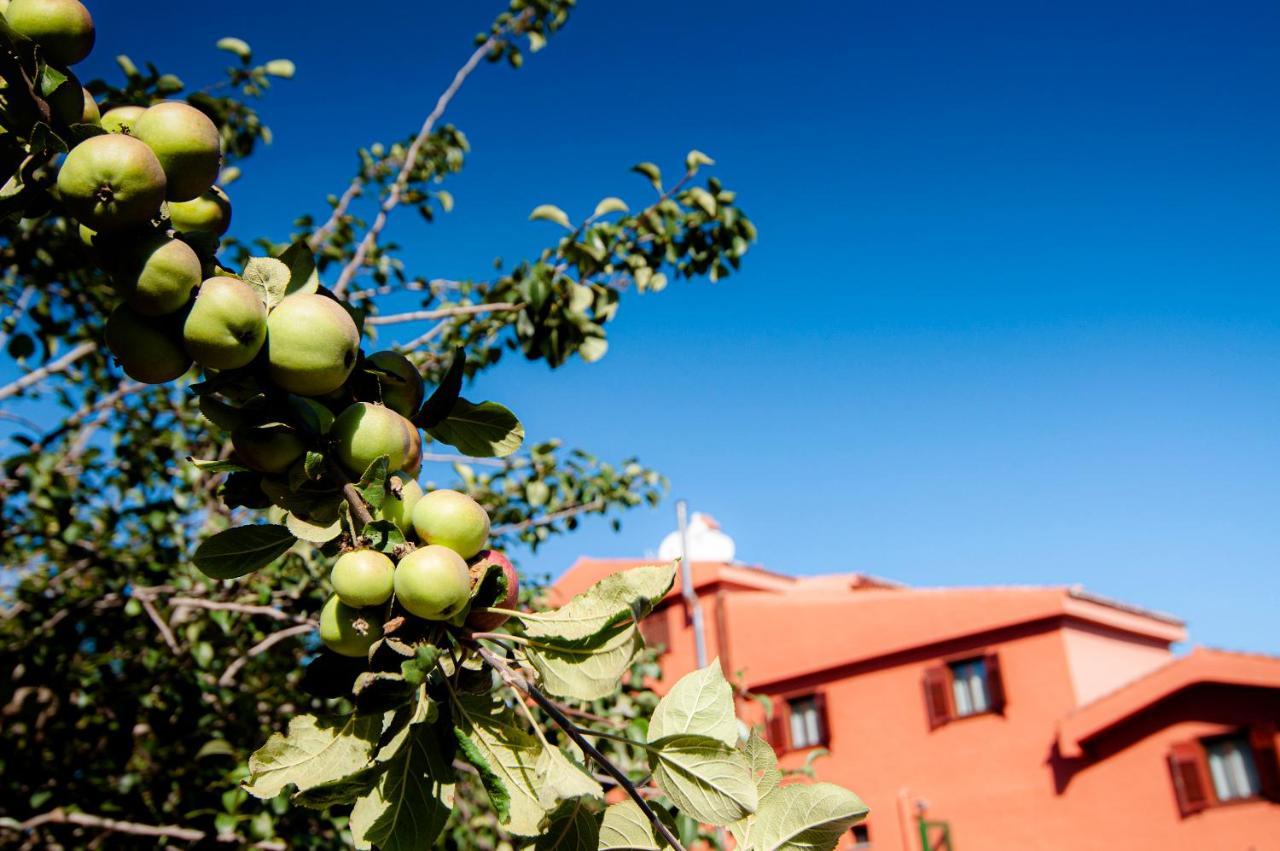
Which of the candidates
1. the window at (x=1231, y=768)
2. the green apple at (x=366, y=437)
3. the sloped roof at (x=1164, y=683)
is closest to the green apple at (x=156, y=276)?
the green apple at (x=366, y=437)

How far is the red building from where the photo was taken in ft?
43.3

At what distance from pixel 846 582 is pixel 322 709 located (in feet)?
58.2

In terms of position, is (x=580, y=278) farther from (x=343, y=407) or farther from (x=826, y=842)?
(x=826, y=842)

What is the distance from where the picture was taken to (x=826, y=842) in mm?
1056

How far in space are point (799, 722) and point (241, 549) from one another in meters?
18.1

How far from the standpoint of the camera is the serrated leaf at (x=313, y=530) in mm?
1062

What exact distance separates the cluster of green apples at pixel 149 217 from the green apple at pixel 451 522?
26cm

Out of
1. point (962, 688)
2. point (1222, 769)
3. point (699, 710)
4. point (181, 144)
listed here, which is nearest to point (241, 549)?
point (181, 144)

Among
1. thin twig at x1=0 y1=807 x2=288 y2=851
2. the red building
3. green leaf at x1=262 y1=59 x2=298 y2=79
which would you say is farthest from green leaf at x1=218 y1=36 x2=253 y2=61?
the red building

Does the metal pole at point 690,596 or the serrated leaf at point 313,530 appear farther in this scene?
the metal pole at point 690,596

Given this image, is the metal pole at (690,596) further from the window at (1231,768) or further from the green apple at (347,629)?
the green apple at (347,629)

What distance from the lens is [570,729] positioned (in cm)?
97

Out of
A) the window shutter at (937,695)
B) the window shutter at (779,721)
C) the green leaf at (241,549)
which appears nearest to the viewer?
the green leaf at (241,549)

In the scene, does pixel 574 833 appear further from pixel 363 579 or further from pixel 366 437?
pixel 366 437
